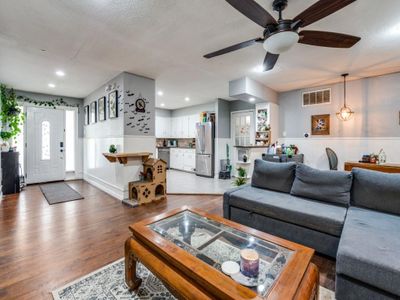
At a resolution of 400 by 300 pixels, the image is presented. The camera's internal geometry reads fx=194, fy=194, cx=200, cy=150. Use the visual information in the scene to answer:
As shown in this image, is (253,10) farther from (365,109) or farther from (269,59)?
(365,109)

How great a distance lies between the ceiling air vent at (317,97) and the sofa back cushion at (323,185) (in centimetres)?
321

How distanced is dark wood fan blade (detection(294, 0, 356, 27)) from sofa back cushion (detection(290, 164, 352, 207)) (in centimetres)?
169

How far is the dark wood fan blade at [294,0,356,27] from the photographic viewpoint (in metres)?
1.55

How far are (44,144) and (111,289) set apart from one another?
5593 millimetres

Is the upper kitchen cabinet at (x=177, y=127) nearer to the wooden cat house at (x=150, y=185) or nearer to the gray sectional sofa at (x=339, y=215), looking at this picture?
the wooden cat house at (x=150, y=185)

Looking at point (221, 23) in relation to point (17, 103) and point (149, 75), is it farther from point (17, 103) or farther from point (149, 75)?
point (17, 103)

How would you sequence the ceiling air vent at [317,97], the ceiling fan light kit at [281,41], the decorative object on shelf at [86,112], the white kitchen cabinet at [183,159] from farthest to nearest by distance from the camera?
the white kitchen cabinet at [183,159] < the decorative object on shelf at [86,112] < the ceiling air vent at [317,97] < the ceiling fan light kit at [281,41]

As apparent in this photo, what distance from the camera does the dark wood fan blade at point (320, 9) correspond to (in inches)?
60.9

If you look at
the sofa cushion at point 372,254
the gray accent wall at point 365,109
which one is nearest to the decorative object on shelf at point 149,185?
the sofa cushion at point 372,254

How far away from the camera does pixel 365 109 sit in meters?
4.39

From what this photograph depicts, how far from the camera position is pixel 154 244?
138 centimetres

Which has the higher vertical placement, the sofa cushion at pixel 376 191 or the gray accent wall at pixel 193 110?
the gray accent wall at pixel 193 110

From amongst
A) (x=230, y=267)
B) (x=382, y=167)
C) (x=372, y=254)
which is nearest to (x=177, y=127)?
(x=382, y=167)

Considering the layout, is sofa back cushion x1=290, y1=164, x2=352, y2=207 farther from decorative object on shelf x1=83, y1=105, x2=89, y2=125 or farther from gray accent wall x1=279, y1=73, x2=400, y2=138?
decorative object on shelf x1=83, y1=105, x2=89, y2=125
